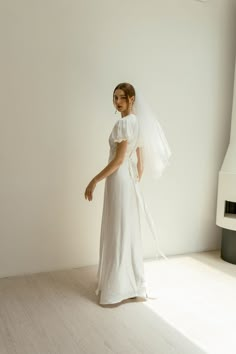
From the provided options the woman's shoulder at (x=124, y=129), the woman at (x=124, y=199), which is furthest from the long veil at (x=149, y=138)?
the woman's shoulder at (x=124, y=129)

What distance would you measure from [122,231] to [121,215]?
11cm

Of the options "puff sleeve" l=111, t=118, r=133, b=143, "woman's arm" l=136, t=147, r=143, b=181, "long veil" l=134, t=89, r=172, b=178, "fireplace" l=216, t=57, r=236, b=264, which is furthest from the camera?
"fireplace" l=216, t=57, r=236, b=264

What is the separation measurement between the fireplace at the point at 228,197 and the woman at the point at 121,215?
121 centimetres

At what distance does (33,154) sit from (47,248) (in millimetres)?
802

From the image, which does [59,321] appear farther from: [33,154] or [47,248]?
[33,154]

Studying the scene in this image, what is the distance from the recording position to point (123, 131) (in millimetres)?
2484

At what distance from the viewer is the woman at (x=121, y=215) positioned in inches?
99.6

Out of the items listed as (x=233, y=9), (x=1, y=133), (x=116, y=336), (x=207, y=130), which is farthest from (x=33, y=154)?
(x=233, y=9)

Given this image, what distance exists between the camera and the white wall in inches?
115

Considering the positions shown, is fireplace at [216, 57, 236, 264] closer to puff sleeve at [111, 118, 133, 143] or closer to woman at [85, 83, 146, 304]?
woman at [85, 83, 146, 304]

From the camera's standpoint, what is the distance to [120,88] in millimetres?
2564

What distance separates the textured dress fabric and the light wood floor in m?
0.12

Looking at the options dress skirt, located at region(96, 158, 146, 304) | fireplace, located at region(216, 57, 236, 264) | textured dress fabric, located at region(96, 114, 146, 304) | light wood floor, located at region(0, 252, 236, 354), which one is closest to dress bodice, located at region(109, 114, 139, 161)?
textured dress fabric, located at region(96, 114, 146, 304)

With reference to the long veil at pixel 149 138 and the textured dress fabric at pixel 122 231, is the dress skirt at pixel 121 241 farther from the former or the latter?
the long veil at pixel 149 138
